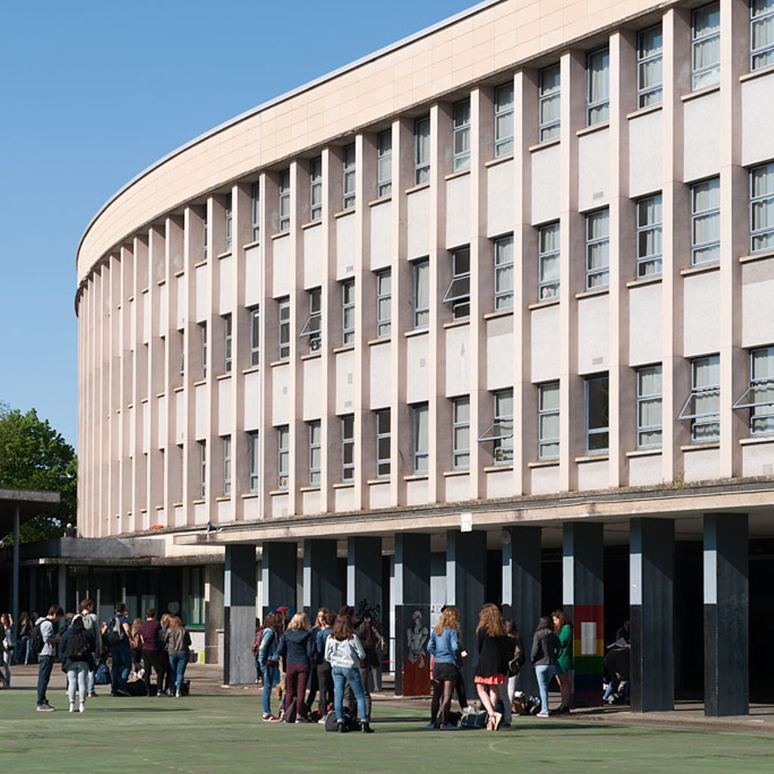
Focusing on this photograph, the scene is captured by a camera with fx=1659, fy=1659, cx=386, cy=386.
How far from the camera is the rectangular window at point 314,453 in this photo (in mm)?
41250

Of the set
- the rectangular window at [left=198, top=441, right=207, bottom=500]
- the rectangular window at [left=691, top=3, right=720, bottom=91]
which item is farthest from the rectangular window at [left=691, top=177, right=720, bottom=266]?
the rectangular window at [left=198, top=441, right=207, bottom=500]

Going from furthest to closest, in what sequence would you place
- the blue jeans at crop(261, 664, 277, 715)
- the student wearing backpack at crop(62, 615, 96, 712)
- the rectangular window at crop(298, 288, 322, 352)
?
the rectangular window at crop(298, 288, 322, 352), the student wearing backpack at crop(62, 615, 96, 712), the blue jeans at crop(261, 664, 277, 715)

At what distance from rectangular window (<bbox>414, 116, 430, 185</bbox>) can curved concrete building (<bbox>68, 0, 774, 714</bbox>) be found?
Answer: 0.11 metres

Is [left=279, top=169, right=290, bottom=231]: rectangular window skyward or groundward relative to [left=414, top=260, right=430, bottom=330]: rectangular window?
skyward

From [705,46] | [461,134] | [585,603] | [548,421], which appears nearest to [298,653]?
[585,603]

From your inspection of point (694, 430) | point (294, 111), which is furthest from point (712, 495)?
point (294, 111)

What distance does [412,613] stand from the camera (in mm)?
34188

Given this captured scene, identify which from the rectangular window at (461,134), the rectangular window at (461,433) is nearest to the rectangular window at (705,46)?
the rectangular window at (461,134)

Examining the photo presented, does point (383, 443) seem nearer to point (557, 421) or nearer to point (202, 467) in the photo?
point (557, 421)

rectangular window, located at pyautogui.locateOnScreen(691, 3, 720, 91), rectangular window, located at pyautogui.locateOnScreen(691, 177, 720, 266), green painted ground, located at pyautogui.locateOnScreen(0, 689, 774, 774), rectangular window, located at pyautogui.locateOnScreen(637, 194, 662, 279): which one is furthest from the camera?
rectangular window, located at pyautogui.locateOnScreen(637, 194, 662, 279)

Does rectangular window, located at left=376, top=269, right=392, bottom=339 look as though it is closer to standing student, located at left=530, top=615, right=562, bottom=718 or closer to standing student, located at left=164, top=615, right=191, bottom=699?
standing student, located at left=164, top=615, right=191, bottom=699

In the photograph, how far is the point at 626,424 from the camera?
1203 inches

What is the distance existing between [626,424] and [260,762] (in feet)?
46.7

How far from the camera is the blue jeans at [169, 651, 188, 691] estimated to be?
106 feet
